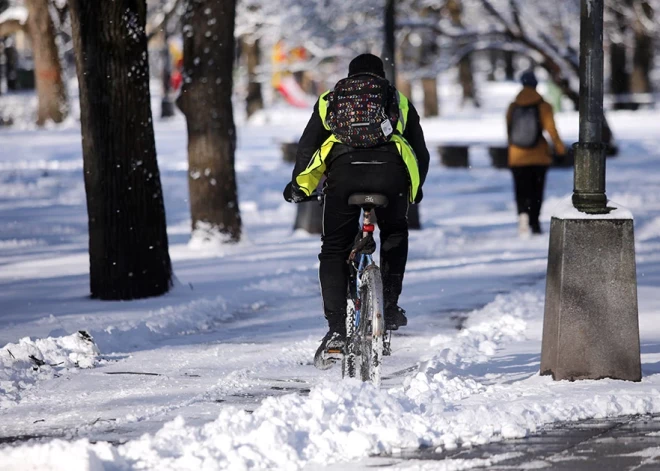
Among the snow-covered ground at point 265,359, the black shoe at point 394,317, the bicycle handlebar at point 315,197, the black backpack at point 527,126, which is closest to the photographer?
the snow-covered ground at point 265,359

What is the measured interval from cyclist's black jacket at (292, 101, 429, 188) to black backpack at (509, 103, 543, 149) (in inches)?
323

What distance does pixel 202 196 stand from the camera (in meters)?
14.4

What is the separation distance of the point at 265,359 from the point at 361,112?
7.21 feet

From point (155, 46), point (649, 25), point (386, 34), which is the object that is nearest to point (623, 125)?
point (649, 25)

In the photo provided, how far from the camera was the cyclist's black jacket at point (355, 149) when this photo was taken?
664 cm

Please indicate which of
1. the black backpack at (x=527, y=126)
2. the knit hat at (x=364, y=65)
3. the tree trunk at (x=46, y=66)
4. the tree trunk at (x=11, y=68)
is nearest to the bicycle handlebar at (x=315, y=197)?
the knit hat at (x=364, y=65)

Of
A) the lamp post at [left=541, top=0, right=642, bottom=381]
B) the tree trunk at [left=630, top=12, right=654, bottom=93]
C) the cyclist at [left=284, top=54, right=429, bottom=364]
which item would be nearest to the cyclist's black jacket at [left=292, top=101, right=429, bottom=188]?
the cyclist at [left=284, top=54, right=429, bottom=364]

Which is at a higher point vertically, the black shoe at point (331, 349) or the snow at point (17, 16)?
the snow at point (17, 16)

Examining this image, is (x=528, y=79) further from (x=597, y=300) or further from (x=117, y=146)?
(x=597, y=300)

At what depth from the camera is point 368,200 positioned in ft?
21.5

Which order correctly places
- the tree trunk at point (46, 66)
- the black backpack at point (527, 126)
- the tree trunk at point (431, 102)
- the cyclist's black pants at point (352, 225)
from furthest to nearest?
the tree trunk at point (431, 102)
the tree trunk at point (46, 66)
the black backpack at point (527, 126)
the cyclist's black pants at point (352, 225)

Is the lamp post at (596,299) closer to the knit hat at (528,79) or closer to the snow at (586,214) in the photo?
the snow at (586,214)

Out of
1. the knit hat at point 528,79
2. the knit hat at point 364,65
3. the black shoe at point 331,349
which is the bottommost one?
the black shoe at point 331,349

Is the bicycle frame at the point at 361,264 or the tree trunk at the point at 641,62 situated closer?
the bicycle frame at the point at 361,264
